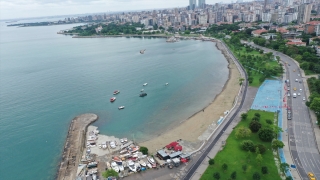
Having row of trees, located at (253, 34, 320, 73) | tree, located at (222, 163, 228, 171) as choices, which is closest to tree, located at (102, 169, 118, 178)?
tree, located at (222, 163, 228, 171)

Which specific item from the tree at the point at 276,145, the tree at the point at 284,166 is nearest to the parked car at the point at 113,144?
the tree at the point at 276,145

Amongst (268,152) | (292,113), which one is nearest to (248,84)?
(292,113)

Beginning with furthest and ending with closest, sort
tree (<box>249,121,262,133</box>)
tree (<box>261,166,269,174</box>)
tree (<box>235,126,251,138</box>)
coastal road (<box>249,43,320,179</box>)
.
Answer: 1. tree (<box>249,121,262,133</box>)
2. tree (<box>235,126,251,138</box>)
3. coastal road (<box>249,43,320,179</box>)
4. tree (<box>261,166,269,174</box>)

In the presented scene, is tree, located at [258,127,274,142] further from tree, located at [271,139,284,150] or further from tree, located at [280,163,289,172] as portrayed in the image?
tree, located at [280,163,289,172]

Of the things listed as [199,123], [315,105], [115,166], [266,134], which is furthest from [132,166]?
[315,105]

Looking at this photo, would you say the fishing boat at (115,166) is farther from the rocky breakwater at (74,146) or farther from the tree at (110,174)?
the rocky breakwater at (74,146)

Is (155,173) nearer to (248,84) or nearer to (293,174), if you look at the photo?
(293,174)

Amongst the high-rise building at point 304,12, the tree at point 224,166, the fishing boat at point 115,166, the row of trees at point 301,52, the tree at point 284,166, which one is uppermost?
the high-rise building at point 304,12
